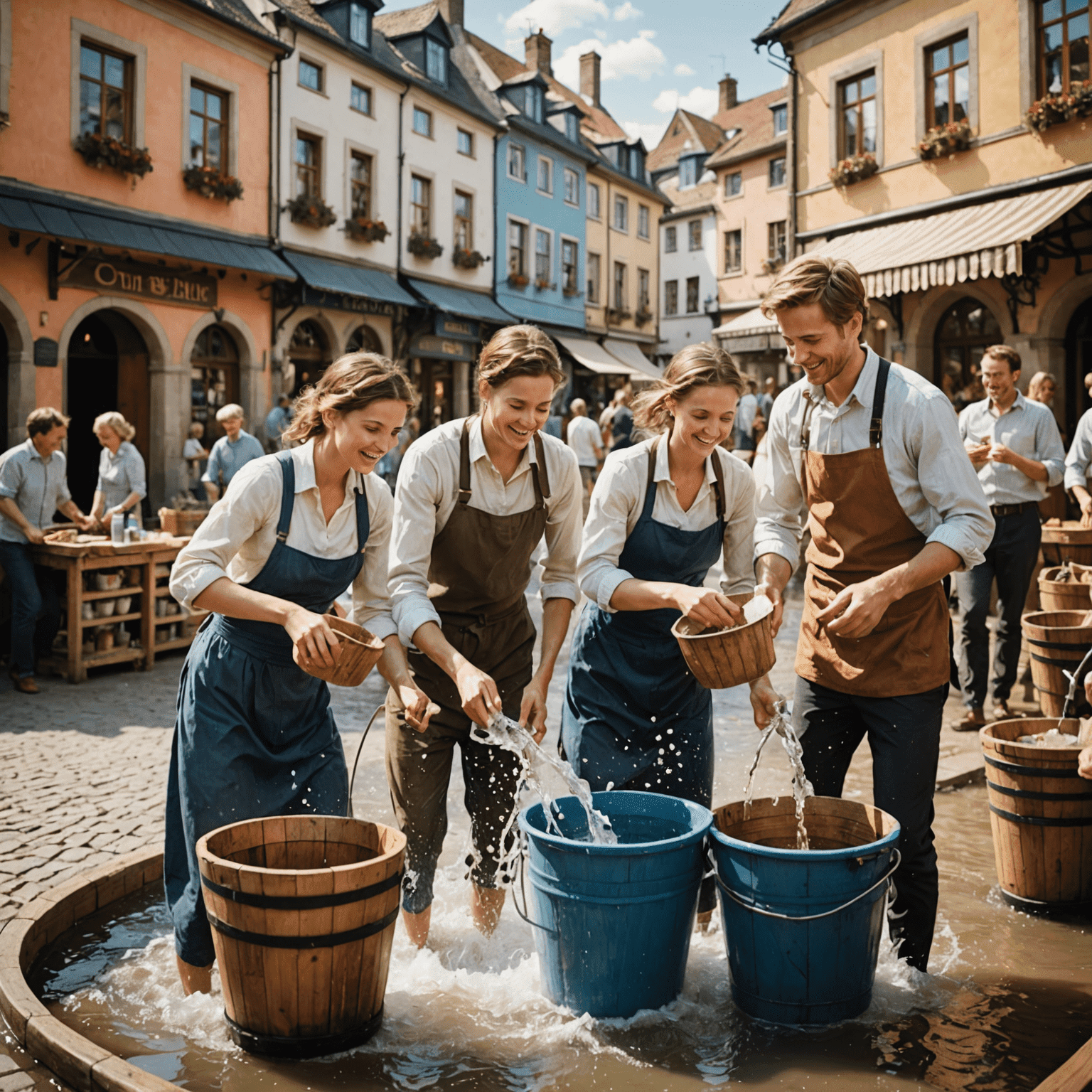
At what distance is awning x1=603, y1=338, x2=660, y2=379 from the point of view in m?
35.3

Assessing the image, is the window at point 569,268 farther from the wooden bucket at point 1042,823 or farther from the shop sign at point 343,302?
the wooden bucket at point 1042,823

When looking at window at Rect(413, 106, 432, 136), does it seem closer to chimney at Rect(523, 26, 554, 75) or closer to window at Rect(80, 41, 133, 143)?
window at Rect(80, 41, 133, 143)

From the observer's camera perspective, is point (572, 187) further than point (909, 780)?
Yes

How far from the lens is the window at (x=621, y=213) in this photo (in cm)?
3744

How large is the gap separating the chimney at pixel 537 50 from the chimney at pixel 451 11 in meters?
6.39

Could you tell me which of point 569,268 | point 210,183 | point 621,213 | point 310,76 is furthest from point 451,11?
point 210,183

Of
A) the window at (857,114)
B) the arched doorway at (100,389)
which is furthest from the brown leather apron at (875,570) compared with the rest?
the arched doorway at (100,389)

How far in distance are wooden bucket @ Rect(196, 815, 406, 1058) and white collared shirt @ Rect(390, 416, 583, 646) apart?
2.54 ft

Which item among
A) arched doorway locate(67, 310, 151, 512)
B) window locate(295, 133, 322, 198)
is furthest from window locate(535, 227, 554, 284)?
arched doorway locate(67, 310, 151, 512)

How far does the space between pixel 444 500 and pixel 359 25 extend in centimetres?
2277

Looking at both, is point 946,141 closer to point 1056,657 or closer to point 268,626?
point 1056,657

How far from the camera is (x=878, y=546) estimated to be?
344 cm

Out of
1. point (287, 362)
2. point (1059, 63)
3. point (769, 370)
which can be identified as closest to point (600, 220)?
point (769, 370)

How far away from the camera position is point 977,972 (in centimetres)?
372
